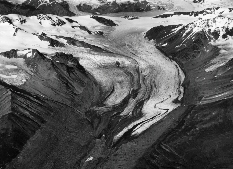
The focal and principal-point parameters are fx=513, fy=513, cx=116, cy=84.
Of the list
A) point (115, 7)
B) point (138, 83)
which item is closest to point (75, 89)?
point (138, 83)

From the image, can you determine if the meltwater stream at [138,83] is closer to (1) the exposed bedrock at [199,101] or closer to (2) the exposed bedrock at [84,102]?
(2) the exposed bedrock at [84,102]

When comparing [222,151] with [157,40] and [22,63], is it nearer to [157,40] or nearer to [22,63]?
[22,63]

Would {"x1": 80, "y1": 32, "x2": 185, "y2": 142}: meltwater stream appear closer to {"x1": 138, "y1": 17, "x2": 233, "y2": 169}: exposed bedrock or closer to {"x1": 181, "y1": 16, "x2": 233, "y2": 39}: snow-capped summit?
{"x1": 138, "y1": 17, "x2": 233, "y2": 169}: exposed bedrock

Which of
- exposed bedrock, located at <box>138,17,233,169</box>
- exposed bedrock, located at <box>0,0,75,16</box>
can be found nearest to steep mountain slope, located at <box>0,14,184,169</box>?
exposed bedrock, located at <box>138,17,233,169</box>

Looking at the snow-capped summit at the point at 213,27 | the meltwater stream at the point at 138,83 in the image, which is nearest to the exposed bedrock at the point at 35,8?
the meltwater stream at the point at 138,83

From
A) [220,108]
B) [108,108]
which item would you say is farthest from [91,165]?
[220,108]

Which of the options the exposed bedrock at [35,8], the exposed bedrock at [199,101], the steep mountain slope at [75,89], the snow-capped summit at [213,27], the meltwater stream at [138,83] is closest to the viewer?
the exposed bedrock at [199,101]

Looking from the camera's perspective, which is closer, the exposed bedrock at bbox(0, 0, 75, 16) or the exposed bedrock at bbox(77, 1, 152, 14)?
the exposed bedrock at bbox(0, 0, 75, 16)

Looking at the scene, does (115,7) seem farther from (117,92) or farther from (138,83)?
(117,92)
